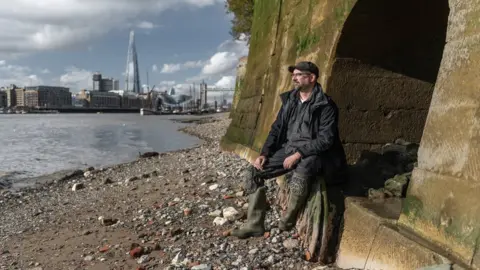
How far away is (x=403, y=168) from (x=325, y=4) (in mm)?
2978

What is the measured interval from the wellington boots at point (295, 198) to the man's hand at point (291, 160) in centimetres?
13

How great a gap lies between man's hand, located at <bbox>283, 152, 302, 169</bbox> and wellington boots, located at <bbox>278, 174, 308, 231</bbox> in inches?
5.1

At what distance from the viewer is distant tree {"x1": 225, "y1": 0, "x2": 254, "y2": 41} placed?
31.1 meters

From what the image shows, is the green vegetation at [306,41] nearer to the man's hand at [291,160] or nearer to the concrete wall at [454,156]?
the man's hand at [291,160]

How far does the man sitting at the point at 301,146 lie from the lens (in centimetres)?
545

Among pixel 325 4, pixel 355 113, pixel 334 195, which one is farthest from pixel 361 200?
pixel 325 4

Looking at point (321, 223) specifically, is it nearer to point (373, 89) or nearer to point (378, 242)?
point (378, 242)

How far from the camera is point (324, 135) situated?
213 inches

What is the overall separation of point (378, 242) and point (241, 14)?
28.5m

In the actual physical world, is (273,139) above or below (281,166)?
above

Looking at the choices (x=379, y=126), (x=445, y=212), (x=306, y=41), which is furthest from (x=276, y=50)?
Result: (x=445, y=212)

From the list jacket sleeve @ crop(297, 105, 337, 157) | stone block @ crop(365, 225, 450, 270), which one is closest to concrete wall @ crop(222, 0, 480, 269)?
stone block @ crop(365, 225, 450, 270)

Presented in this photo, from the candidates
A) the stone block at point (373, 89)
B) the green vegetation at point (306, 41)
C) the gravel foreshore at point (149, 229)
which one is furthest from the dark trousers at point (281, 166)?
the green vegetation at point (306, 41)

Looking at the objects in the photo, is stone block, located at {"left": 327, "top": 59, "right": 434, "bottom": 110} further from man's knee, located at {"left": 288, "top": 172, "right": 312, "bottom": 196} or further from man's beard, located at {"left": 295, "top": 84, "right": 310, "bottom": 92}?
man's knee, located at {"left": 288, "top": 172, "right": 312, "bottom": 196}
